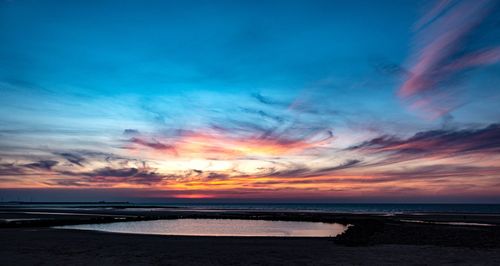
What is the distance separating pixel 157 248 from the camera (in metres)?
28.0

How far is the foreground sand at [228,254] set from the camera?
22.0 metres

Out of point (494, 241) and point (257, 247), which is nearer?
point (257, 247)

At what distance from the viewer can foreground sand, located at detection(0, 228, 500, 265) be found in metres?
22.0

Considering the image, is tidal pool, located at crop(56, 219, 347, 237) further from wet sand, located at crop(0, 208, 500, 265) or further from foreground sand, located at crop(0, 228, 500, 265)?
foreground sand, located at crop(0, 228, 500, 265)

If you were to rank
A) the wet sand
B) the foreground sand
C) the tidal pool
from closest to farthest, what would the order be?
the foreground sand
the wet sand
the tidal pool

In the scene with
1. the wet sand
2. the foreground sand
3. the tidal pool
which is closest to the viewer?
the foreground sand

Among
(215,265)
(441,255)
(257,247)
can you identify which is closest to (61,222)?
(257,247)

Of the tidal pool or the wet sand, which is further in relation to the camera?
the tidal pool

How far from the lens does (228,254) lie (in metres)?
25.4

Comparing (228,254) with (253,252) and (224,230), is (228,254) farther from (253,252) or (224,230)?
(224,230)

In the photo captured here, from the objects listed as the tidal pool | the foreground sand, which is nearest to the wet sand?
the foreground sand

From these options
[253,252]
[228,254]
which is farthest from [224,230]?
[228,254]

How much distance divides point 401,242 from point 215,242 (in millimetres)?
13853

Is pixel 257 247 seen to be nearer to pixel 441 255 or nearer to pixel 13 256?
pixel 441 255
